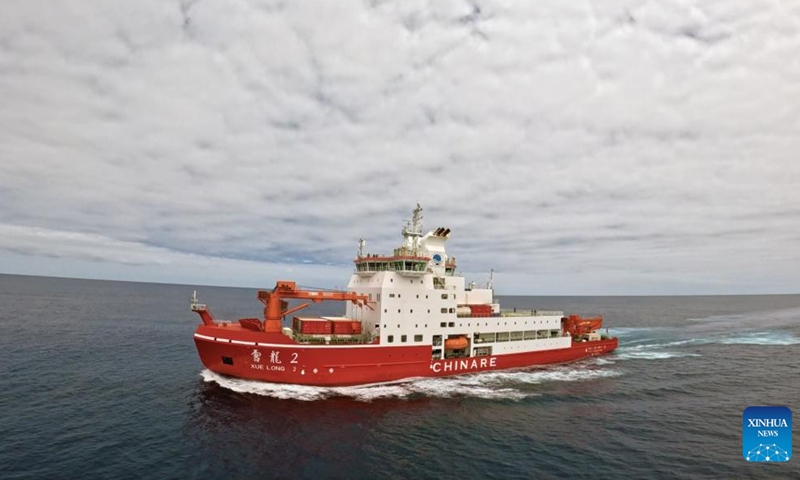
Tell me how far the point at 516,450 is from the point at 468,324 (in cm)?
1596

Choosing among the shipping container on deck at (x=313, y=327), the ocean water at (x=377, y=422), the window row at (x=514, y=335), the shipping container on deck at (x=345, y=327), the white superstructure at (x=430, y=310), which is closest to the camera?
the ocean water at (x=377, y=422)

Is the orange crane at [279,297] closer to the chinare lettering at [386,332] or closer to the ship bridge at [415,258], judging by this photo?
the chinare lettering at [386,332]

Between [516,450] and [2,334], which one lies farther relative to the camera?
[2,334]

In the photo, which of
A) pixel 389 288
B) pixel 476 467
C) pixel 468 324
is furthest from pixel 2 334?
pixel 476 467

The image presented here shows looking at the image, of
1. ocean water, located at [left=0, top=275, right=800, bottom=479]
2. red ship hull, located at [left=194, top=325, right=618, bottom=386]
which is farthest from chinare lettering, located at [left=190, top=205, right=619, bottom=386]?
ocean water, located at [left=0, top=275, right=800, bottom=479]

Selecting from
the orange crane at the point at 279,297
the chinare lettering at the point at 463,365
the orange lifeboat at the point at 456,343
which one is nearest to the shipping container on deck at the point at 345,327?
the orange crane at the point at 279,297

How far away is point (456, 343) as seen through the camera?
121ft

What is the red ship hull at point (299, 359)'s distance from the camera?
3002 centimetres

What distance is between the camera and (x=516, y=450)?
22.3 m

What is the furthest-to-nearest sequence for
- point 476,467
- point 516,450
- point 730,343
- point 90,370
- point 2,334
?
point 730,343 → point 2,334 → point 90,370 → point 516,450 → point 476,467

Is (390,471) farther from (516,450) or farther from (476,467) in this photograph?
(516,450)

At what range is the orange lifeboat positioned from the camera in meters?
36.7

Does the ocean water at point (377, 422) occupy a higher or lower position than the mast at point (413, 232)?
lower

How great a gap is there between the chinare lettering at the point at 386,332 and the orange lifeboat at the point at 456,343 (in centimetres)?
9
